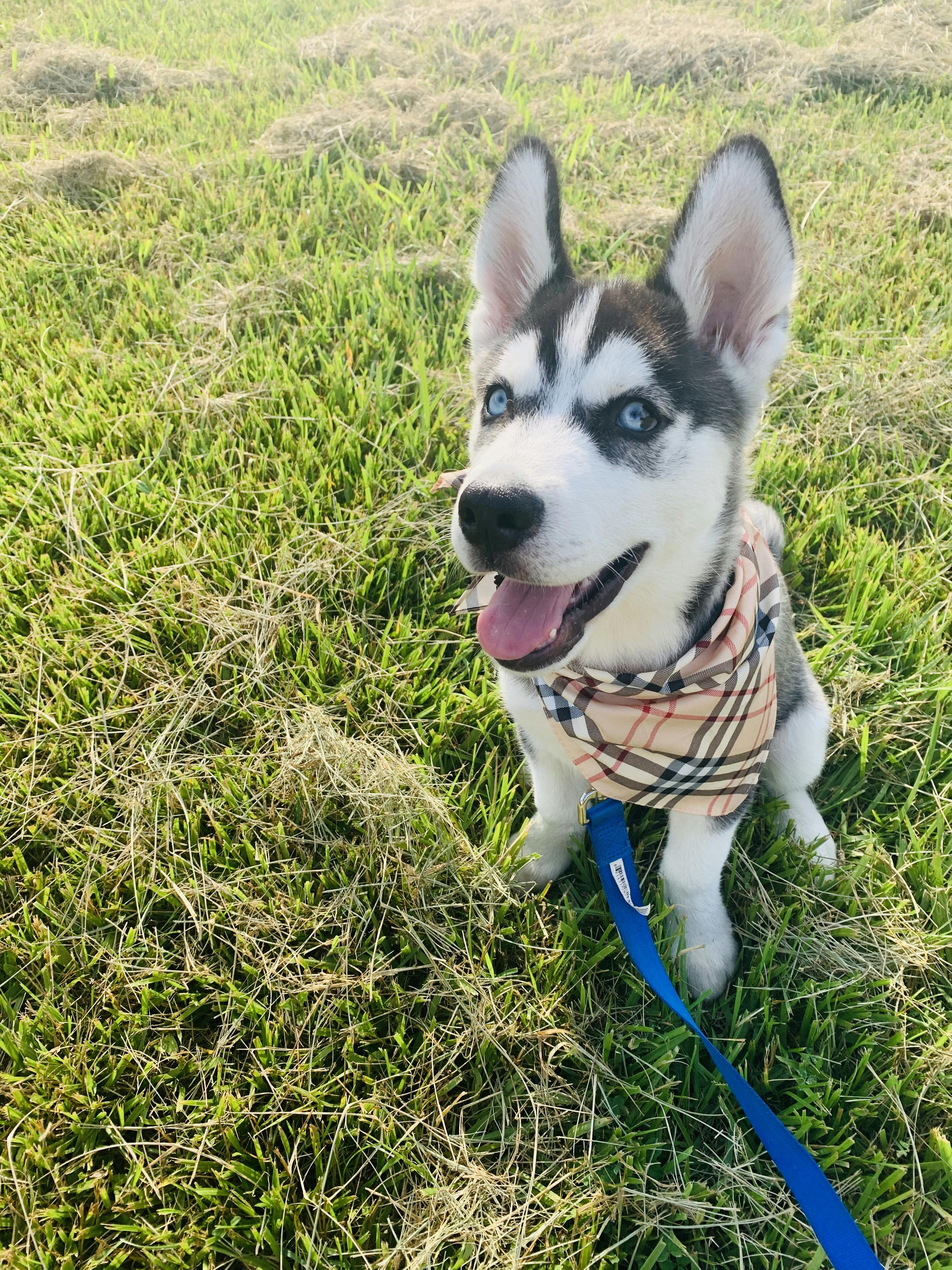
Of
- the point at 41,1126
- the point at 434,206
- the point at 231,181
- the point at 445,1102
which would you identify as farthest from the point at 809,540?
the point at 231,181

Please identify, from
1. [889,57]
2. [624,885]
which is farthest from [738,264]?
[889,57]

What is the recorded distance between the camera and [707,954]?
215 centimetres

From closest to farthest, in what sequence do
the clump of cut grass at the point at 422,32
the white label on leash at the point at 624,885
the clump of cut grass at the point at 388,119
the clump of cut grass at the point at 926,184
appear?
the white label on leash at the point at 624,885
the clump of cut grass at the point at 926,184
the clump of cut grass at the point at 388,119
the clump of cut grass at the point at 422,32

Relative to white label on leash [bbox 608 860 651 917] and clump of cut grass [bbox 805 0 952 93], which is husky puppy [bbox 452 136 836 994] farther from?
clump of cut grass [bbox 805 0 952 93]

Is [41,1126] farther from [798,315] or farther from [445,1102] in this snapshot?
[798,315]

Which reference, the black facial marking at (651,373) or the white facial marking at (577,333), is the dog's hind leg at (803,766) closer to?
the black facial marking at (651,373)

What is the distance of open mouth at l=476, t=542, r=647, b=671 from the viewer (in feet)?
5.81

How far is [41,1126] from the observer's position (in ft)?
5.89

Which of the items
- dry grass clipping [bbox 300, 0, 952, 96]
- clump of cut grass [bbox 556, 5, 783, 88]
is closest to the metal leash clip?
dry grass clipping [bbox 300, 0, 952, 96]

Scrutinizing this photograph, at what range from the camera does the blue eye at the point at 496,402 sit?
203 cm

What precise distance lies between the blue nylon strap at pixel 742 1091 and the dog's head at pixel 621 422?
0.51 metres

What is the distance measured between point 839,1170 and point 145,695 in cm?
238

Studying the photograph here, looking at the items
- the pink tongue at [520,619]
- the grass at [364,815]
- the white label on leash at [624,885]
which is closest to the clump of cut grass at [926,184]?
the grass at [364,815]

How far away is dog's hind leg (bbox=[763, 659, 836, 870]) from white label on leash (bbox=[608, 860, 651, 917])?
57 centimetres
